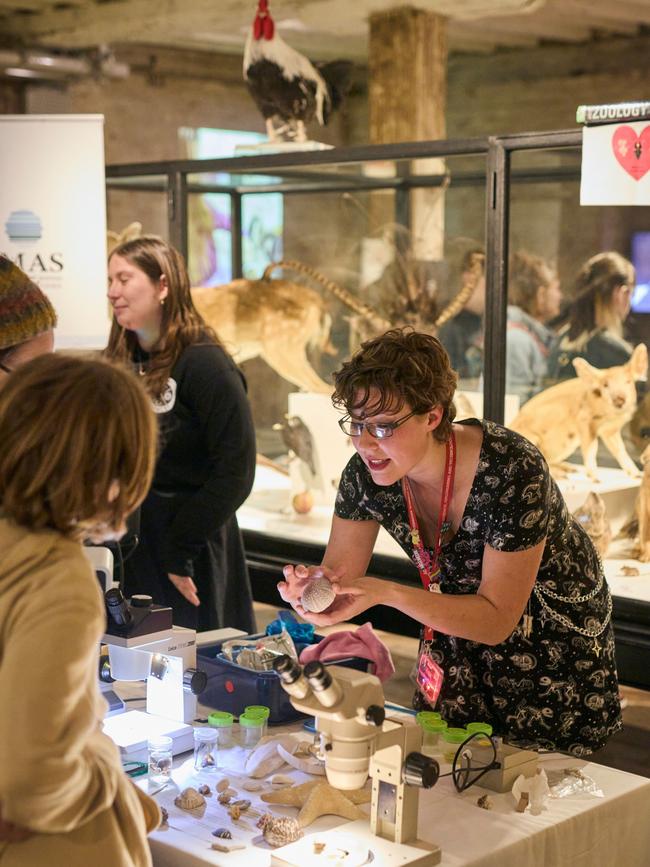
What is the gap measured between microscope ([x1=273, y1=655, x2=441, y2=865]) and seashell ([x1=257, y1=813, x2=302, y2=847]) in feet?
0.42

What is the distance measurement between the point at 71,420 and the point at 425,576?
1287 millimetres

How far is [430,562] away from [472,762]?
0.46 meters

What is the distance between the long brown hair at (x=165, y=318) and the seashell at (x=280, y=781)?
1649 mm

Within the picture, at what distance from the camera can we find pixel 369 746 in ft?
5.89

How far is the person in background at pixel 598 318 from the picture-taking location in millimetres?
4703

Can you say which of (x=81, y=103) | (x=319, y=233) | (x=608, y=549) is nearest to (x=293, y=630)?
(x=608, y=549)

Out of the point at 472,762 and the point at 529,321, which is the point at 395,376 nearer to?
the point at 472,762

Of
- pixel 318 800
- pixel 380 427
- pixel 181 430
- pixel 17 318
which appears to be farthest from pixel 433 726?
pixel 181 430

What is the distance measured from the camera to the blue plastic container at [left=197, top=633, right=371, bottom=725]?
96.2 inches

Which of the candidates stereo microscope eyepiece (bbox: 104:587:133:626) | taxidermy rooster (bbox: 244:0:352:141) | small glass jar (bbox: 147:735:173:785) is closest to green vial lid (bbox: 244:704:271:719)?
small glass jar (bbox: 147:735:173:785)

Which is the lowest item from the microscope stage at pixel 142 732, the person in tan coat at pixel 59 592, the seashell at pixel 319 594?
the microscope stage at pixel 142 732

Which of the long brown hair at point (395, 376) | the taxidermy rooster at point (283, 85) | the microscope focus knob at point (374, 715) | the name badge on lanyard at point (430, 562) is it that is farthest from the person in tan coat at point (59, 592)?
the taxidermy rooster at point (283, 85)

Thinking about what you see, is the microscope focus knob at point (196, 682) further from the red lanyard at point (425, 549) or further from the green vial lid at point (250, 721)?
the red lanyard at point (425, 549)

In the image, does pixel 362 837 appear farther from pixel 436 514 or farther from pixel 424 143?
pixel 424 143
